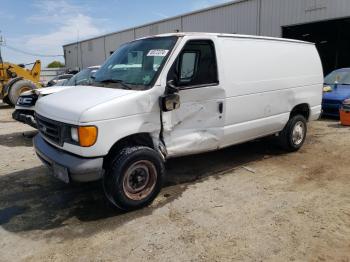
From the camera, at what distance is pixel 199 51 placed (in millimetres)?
4672

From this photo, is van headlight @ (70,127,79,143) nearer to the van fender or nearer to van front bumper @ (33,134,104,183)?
van front bumper @ (33,134,104,183)

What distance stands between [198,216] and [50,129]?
207 centimetres

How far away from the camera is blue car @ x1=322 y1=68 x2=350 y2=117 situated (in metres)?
10.1

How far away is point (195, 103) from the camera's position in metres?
4.59

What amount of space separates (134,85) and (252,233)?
2200 millimetres

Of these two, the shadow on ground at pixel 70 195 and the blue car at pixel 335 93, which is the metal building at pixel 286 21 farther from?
the shadow on ground at pixel 70 195

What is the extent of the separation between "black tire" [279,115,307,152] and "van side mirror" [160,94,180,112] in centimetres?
297

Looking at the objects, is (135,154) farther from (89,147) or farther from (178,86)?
(178,86)

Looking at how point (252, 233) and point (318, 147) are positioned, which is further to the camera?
point (318, 147)

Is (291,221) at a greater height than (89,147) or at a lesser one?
lesser

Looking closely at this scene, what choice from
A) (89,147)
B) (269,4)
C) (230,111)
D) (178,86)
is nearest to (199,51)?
(178,86)

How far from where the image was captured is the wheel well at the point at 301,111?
6.53 metres

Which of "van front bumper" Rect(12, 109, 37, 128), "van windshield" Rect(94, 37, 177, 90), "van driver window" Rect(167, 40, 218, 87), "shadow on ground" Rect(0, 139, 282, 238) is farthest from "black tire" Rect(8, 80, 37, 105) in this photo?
"van driver window" Rect(167, 40, 218, 87)

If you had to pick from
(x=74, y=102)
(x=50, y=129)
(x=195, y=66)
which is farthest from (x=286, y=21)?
(x=50, y=129)
